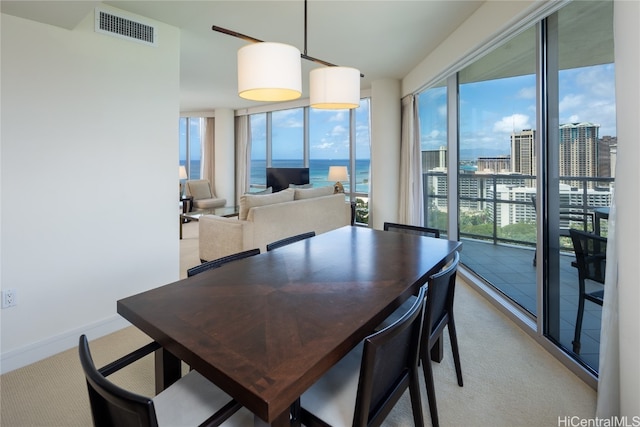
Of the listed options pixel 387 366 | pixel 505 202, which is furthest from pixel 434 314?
pixel 505 202

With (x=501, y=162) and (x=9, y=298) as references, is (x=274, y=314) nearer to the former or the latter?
(x=9, y=298)

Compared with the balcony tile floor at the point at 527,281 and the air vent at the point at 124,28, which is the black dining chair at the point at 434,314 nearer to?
the balcony tile floor at the point at 527,281

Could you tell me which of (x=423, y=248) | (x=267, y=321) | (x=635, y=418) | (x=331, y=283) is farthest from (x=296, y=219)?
(x=635, y=418)

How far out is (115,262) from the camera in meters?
2.70

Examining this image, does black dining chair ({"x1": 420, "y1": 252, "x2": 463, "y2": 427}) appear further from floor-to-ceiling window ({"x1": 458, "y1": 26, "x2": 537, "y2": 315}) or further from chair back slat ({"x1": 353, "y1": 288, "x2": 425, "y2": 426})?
floor-to-ceiling window ({"x1": 458, "y1": 26, "x2": 537, "y2": 315})

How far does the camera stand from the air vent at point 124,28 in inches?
99.5

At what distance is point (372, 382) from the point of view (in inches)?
41.8

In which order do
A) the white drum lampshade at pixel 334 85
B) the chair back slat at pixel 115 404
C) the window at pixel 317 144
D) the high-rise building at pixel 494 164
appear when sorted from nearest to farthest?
the chair back slat at pixel 115 404 < the white drum lampshade at pixel 334 85 < the high-rise building at pixel 494 164 < the window at pixel 317 144

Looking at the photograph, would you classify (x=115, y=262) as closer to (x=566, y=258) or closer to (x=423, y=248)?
(x=423, y=248)

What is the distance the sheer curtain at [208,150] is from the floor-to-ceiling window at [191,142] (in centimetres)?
30

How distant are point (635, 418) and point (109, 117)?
138 inches

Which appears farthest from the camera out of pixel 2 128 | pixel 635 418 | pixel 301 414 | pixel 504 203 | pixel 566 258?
pixel 504 203

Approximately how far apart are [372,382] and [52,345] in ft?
8.06

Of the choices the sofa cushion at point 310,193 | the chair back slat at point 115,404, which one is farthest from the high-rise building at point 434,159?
the chair back slat at point 115,404
